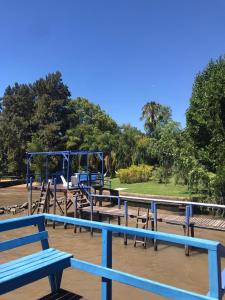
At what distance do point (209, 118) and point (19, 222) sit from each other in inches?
604

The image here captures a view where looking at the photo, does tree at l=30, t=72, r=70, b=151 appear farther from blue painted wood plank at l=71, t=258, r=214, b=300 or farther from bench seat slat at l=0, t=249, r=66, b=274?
blue painted wood plank at l=71, t=258, r=214, b=300

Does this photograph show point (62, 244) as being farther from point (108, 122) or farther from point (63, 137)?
point (108, 122)

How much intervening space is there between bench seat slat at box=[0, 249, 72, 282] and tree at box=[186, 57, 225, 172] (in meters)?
14.3

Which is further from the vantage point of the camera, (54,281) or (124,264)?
(124,264)

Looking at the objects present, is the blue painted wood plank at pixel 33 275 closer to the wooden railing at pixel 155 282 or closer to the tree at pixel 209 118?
the wooden railing at pixel 155 282

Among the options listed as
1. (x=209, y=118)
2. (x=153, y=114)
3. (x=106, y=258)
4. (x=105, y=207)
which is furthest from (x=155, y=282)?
(x=153, y=114)

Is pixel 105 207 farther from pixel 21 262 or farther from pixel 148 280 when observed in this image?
pixel 148 280

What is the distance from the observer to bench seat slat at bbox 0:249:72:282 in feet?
12.9

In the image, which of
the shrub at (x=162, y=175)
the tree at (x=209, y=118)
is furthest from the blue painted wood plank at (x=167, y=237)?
the shrub at (x=162, y=175)

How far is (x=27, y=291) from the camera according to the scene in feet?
28.2

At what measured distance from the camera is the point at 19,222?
4.50 m

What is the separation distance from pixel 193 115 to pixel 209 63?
10.6ft

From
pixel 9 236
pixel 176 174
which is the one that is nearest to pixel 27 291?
pixel 9 236

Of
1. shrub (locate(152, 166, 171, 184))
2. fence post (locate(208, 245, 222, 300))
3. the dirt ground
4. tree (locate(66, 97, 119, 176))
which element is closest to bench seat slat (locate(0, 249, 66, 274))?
fence post (locate(208, 245, 222, 300))
